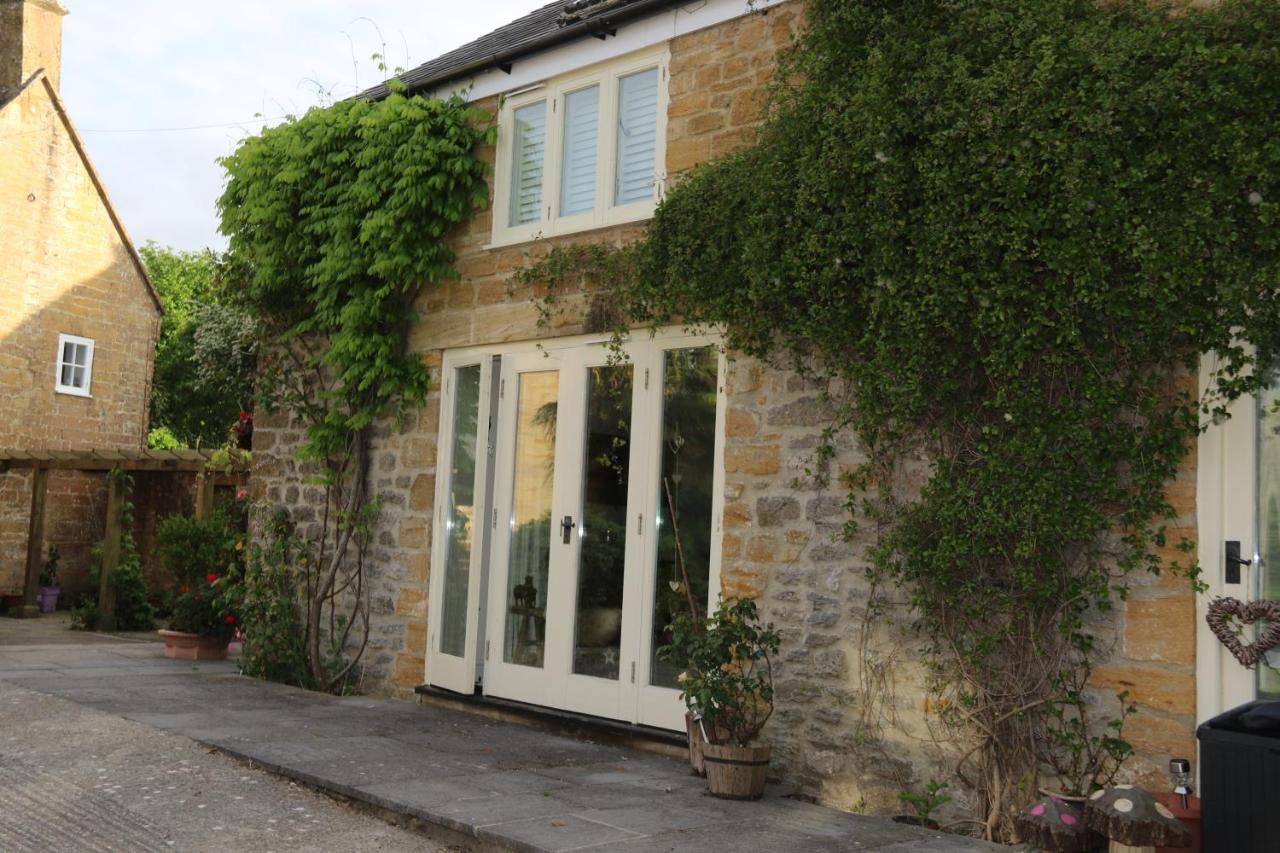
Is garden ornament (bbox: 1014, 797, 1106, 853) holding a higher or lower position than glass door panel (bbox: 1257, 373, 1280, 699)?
lower

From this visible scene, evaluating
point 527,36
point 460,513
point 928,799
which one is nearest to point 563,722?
point 460,513

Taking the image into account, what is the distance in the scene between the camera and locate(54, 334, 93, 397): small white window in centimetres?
1755

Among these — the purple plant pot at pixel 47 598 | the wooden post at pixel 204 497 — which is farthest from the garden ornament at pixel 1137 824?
the purple plant pot at pixel 47 598

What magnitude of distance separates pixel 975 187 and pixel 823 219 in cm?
74

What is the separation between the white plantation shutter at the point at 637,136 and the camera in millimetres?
7355

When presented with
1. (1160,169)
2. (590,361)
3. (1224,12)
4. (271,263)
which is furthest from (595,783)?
(271,263)

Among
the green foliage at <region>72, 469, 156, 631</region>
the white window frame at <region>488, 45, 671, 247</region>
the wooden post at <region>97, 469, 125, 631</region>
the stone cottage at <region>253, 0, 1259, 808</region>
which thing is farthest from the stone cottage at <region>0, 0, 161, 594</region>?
the white window frame at <region>488, 45, 671, 247</region>

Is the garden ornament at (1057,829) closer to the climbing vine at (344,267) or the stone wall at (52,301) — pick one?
the climbing vine at (344,267)

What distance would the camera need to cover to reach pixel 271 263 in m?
9.02

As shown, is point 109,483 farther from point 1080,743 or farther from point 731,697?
point 1080,743

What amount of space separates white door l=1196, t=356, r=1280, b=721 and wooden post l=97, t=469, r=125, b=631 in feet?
41.3

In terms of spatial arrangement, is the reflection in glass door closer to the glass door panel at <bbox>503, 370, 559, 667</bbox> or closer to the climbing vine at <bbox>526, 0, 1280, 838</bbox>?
the glass door panel at <bbox>503, 370, 559, 667</bbox>

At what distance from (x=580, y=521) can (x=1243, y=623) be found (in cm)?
390

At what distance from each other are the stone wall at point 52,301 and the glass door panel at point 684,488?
42.7ft
